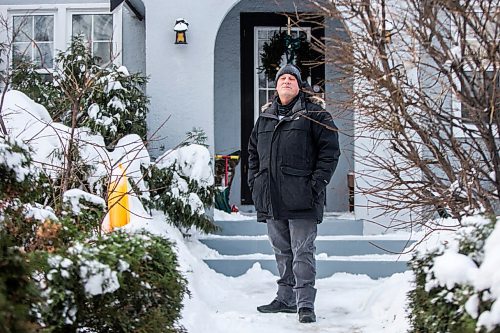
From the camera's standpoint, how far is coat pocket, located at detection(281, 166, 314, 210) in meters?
5.77

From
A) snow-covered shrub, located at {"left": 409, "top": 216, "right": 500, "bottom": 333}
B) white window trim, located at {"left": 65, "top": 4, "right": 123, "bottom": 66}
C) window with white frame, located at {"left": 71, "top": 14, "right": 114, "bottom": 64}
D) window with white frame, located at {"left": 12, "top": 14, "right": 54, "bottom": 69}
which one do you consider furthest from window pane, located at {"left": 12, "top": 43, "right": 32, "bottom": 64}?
snow-covered shrub, located at {"left": 409, "top": 216, "right": 500, "bottom": 333}

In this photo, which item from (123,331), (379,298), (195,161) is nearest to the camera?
(123,331)

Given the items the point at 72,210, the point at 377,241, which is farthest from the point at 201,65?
the point at 72,210

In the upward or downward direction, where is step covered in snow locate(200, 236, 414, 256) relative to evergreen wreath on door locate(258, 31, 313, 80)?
downward

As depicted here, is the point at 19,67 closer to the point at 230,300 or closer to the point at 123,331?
the point at 230,300

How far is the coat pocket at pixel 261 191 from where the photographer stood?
595cm

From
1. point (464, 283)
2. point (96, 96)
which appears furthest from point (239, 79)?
point (464, 283)

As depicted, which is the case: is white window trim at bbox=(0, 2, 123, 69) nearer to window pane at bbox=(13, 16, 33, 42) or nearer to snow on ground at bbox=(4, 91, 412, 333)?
window pane at bbox=(13, 16, 33, 42)

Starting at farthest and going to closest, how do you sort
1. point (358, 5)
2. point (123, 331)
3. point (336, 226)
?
point (336, 226), point (358, 5), point (123, 331)

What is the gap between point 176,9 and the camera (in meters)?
9.04

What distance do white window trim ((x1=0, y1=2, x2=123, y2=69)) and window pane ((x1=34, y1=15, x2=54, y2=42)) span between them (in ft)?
0.41

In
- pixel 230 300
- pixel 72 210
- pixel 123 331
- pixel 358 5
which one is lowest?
pixel 230 300

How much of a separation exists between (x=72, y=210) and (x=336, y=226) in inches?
174

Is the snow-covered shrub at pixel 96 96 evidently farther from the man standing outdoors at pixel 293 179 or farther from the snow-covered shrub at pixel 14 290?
the snow-covered shrub at pixel 14 290
